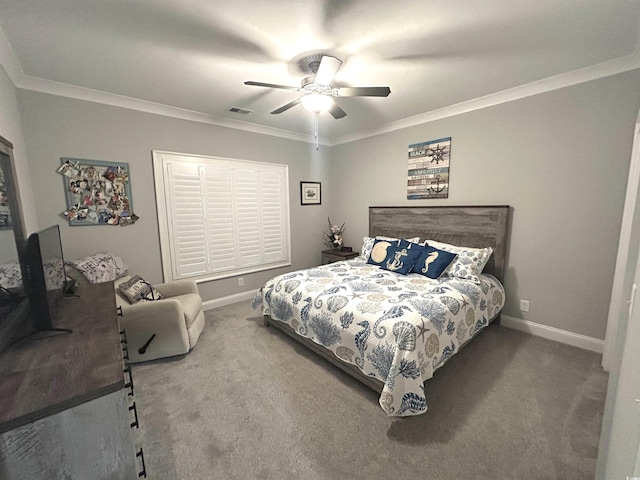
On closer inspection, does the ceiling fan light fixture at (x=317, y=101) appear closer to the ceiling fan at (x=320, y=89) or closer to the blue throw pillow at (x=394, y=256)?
the ceiling fan at (x=320, y=89)

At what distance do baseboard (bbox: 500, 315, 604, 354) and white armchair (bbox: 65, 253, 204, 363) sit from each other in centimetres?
339

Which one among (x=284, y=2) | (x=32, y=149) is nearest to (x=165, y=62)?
(x=284, y=2)

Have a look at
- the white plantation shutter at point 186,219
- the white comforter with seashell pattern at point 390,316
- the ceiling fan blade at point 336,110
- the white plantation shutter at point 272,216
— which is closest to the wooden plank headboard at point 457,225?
the white comforter with seashell pattern at point 390,316

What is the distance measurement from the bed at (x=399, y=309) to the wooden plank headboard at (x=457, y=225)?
11 mm

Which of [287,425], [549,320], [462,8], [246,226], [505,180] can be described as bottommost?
[287,425]

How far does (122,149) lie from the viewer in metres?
2.83

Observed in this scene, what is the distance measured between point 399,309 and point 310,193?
9.78ft

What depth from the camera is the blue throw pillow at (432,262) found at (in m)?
2.77

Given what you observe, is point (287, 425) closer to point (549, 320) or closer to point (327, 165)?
point (549, 320)

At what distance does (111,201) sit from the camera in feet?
9.13

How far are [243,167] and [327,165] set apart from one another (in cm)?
159

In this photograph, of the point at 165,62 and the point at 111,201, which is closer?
the point at 165,62

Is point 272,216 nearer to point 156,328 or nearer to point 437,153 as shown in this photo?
point 156,328

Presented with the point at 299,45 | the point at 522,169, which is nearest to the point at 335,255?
the point at 522,169
